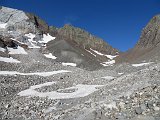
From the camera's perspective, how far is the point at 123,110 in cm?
2108

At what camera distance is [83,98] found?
30859 millimetres

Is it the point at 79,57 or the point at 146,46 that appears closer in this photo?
the point at 79,57

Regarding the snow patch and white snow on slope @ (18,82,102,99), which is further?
white snow on slope @ (18,82,102,99)

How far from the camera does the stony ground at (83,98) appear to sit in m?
21.0

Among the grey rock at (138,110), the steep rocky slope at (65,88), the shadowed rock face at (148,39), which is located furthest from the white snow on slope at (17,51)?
the grey rock at (138,110)

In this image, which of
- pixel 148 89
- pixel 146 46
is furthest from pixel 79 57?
pixel 148 89

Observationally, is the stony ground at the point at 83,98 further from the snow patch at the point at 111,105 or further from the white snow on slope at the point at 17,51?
the white snow on slope at the point at 17,51

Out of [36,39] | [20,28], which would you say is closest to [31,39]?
[36,39]

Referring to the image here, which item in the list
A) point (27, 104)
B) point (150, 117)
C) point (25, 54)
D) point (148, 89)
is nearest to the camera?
point (150, 117)

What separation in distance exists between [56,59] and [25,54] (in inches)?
325

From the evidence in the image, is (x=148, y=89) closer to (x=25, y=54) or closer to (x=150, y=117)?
(x=150, y=117)

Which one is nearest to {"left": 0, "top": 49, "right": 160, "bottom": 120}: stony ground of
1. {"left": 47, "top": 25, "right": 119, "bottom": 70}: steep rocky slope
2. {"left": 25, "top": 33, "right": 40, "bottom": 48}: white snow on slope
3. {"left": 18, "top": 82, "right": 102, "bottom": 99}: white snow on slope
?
{"left": 18, "top": 82, "right": 102, "bottom": 99}: white snow on slope

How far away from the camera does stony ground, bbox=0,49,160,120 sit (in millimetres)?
21047

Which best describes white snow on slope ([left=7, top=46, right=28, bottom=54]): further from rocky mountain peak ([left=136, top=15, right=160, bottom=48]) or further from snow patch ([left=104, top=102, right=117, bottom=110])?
snow patch ([left=104, top=102, right=117, bottom=110])
